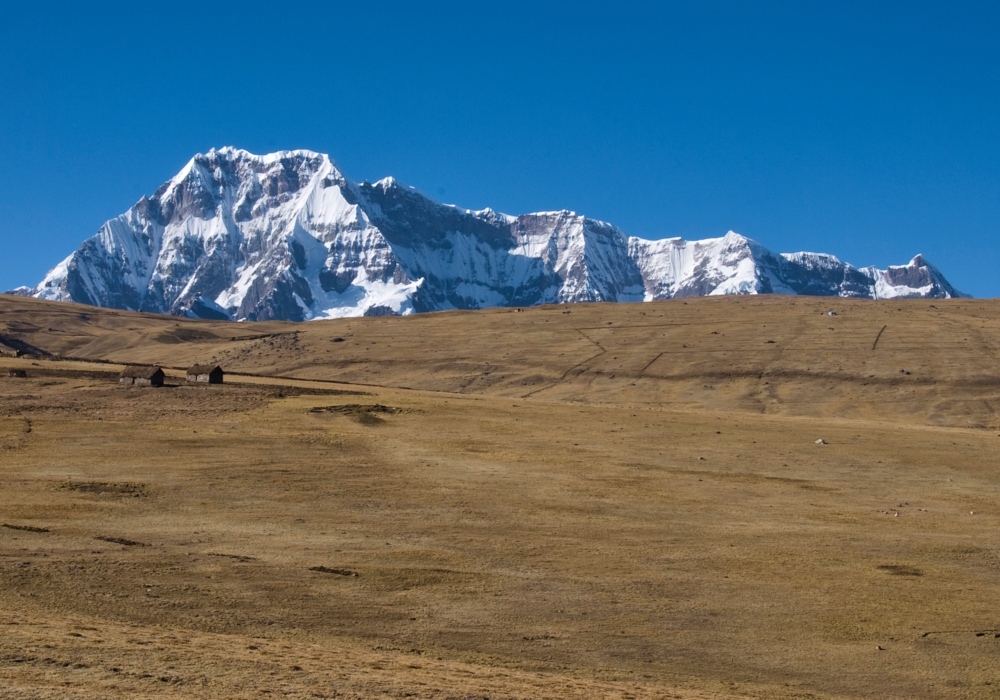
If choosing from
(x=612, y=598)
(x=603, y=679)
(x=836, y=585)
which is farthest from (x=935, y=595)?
(x=603, y=679)

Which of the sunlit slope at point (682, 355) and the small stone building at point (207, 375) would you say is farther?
the sunlit slope at point (682, 355)

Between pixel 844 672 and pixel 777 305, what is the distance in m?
133

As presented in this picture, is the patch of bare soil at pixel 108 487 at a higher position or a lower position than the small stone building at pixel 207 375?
lower

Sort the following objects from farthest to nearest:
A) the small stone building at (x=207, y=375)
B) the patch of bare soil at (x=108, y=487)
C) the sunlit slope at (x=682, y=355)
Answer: the sunlit slope at (x=682, y=355) → the small stone building at (x=207, y=375) → the patch of bare soil at (x=108, y=487)

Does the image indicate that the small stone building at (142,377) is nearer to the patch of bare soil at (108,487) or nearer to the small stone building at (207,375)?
the small stone building at (207,375)

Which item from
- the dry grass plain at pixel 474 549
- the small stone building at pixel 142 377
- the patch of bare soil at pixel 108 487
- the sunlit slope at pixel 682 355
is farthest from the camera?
the sunlit slope at pixel 682 355

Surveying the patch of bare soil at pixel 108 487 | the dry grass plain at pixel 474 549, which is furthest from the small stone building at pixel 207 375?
the patch of bare soil at pixel 108 487

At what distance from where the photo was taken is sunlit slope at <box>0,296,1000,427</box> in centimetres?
8975

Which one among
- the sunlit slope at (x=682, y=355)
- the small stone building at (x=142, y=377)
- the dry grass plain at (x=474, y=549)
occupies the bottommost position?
the dry grass plain at (x=474, y=549)

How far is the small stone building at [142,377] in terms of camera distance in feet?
205

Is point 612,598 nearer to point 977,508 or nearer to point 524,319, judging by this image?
point 977,508

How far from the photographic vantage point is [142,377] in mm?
62562

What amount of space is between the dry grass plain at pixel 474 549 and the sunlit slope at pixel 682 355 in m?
27.7

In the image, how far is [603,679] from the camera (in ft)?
61.3
